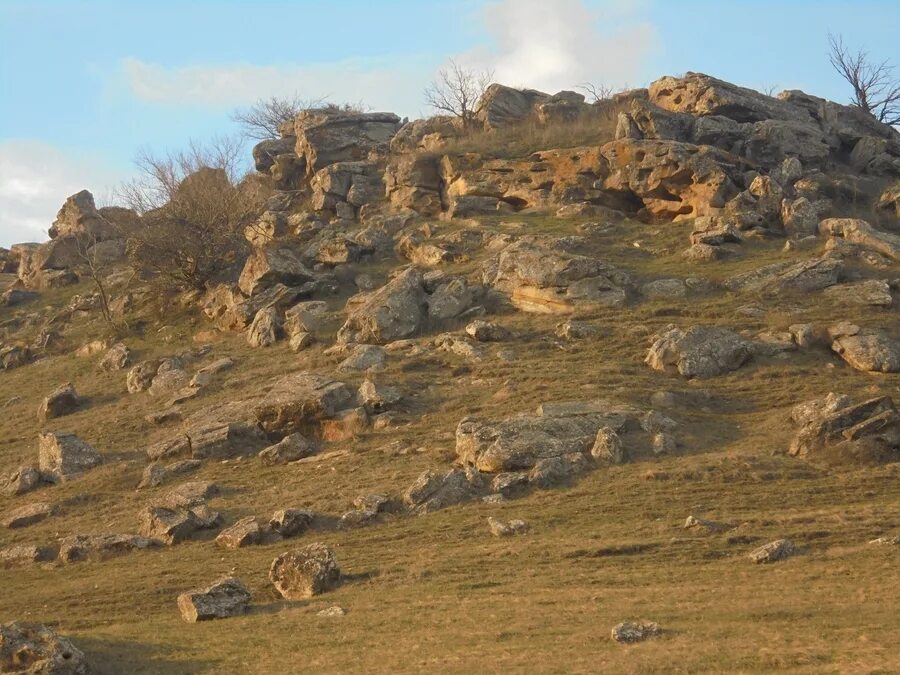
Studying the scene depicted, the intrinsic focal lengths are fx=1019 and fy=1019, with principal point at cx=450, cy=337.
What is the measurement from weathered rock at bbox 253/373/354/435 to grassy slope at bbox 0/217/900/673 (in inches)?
73.3

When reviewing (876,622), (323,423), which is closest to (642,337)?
(323,423)

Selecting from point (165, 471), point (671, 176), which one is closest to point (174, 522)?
point (165, 471)

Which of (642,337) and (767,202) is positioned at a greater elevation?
(767,202)

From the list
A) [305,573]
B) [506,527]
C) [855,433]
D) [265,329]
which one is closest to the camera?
[305,573]

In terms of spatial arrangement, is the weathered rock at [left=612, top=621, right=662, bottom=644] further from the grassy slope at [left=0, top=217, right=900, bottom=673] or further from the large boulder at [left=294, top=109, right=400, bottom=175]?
the large boulder at [left=294, top=109, right=400, bottom=175]

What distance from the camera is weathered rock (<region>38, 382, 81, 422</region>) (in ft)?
118

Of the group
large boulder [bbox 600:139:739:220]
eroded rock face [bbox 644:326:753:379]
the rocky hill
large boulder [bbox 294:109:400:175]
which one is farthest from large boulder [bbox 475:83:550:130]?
eroded rock face [bbox 644:326:753:379]

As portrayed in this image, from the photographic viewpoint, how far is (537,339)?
33.1 m

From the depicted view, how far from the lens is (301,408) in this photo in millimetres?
29531

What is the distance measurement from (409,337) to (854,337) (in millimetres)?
14112

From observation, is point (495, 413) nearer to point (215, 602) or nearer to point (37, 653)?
point (215, 602)

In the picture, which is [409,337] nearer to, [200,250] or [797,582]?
[200,250]

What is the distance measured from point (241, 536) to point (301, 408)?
712cm

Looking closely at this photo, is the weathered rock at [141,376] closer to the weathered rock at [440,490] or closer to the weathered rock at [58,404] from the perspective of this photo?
the weathered rock at [58,404]
